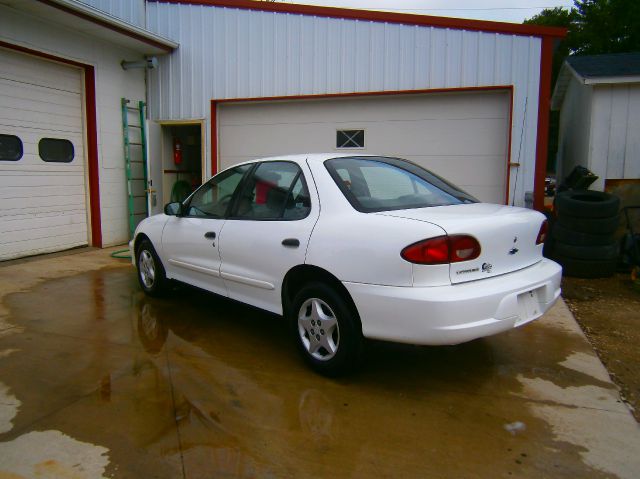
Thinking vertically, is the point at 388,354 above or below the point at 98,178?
below

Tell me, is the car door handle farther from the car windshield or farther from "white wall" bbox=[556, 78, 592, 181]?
"white wall" bbox=[556, 78, 592, 181]

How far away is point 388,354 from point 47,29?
22.8 feet

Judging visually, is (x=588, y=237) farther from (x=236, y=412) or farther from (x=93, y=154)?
(x=93, y=154)

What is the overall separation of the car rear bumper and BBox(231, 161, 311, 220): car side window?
2.71ft

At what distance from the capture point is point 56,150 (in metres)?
8.20

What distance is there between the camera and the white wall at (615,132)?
783 centimetres

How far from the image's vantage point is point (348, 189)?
12.0ft

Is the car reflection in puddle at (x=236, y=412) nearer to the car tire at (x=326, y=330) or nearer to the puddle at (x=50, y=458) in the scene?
the car tire at (x=326, y=330)

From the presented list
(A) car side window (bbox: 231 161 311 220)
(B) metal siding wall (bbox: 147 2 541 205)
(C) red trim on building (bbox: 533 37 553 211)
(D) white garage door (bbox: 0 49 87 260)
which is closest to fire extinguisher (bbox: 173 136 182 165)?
(B) metal siding wall (bbox: 147 2 541 205)

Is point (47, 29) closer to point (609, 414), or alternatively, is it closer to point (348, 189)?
point (348, 189)

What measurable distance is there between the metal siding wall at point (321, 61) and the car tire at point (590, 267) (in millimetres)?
1303

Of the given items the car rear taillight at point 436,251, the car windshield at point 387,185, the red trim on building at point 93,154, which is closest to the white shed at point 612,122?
the car windshield at point 387,185

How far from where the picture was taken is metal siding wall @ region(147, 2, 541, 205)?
25.1 feet

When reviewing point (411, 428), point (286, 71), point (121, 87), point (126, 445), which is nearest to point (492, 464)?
point (411, 428)
